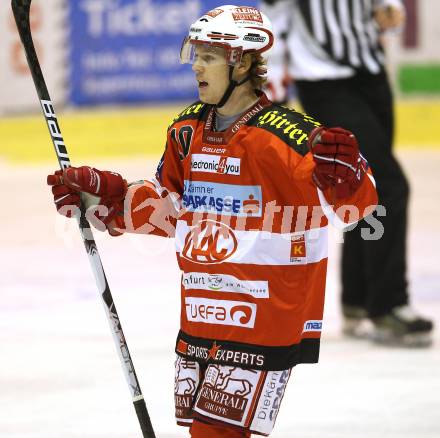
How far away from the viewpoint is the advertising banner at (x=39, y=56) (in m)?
13.9

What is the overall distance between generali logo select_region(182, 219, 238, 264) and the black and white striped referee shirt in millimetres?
2583

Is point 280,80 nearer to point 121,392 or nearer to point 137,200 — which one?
point 121,392

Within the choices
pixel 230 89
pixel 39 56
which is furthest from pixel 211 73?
pixel 39 56

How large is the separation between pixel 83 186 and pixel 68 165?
10 cm

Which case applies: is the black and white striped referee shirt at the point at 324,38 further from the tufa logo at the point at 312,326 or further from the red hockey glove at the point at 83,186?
the tufa logo at the point at 312,326

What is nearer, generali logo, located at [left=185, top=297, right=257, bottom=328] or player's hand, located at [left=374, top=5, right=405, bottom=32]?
generali logo, located at [left=185, top=297, right=257, bottom=328]

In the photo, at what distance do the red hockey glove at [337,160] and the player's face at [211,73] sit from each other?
→ 1.21ft

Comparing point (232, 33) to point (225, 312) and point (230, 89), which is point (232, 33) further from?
point (225, 312)

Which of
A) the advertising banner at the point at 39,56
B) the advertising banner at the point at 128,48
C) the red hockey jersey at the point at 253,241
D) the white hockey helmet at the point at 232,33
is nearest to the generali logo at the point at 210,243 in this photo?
the red hockey jersey at the point at 253,241

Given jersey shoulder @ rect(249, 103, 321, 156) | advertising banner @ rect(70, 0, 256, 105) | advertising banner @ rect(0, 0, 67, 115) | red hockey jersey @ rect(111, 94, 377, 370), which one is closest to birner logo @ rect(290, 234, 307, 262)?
red hockey jersey @ rect(111, 94, 377, 370)

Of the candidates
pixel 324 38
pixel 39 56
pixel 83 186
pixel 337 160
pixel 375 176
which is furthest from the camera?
pixel 39 56

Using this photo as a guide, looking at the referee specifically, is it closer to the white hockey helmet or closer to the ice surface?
the ice surface

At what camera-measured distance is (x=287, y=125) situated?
3721 mm

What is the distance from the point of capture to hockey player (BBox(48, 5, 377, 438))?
3697 mm
